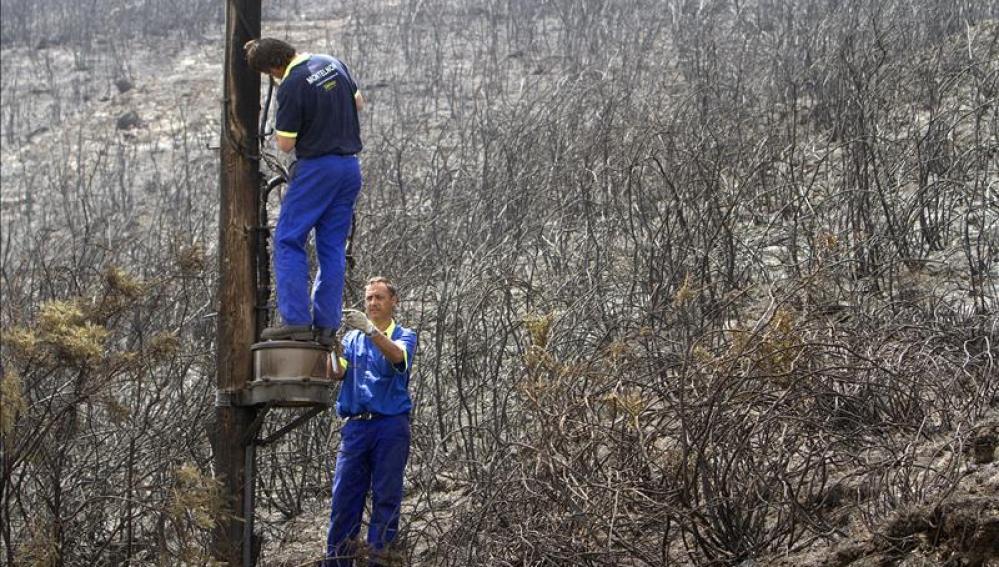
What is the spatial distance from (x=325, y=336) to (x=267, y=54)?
135cm

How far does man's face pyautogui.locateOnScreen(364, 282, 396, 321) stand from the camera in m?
6.56

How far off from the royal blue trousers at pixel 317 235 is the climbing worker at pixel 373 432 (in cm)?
26

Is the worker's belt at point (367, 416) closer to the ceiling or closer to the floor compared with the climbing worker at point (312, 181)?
closer to the floor

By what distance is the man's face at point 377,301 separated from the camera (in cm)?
656

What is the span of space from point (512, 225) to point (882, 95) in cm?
321

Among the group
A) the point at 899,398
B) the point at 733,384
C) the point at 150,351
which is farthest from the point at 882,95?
the point at 150,351

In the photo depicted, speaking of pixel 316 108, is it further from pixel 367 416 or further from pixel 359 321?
pixel 367 416

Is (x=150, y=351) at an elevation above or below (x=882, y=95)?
below

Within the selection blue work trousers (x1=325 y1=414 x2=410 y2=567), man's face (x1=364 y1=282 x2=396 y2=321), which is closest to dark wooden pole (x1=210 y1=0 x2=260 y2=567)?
blue work trousers (x1=325 y1=414 x2=410 y2=567)

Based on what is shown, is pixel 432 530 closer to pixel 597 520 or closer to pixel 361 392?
pixel 361 392

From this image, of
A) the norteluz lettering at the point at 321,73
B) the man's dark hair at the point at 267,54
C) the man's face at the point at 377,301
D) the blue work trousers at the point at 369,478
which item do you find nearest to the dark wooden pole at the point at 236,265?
the man's dark hair at the point at 267,54

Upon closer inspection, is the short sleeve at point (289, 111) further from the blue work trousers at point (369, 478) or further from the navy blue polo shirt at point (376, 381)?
the blue work trousers at point (369, 478)

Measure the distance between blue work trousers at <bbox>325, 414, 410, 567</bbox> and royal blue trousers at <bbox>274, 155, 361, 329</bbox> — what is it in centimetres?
60

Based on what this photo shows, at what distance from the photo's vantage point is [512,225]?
10.4 m
